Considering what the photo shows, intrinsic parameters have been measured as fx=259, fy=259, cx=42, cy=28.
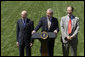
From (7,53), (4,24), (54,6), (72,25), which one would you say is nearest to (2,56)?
(7,53)

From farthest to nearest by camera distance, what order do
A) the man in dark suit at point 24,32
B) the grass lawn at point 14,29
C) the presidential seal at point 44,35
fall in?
the grass lawn at point 14,29, the man in dark suit at point 24,32, the presidential seal at point 44,35

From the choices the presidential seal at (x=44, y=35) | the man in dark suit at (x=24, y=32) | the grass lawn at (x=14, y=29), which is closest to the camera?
the presidential seal at (x=44, y=35)

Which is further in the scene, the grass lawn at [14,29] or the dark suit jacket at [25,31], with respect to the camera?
the grass lawn at [14,29]

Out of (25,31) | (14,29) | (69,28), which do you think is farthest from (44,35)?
(14,29)

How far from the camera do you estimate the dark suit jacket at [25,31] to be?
7.16m

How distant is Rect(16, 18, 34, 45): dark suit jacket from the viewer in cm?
716

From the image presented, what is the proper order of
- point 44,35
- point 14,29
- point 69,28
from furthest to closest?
1. point 14,29
2. point 69,28
3. point 44,35

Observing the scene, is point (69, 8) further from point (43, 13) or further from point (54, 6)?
point (54, 6)

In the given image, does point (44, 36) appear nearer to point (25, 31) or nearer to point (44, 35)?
point (44, 35)

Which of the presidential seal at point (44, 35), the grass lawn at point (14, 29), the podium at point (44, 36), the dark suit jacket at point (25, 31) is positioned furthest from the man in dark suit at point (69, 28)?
the grass lawn at point (14, 29)

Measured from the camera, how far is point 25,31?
7168 millimetres

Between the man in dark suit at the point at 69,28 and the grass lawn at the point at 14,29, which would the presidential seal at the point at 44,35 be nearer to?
the man in dark suit at the point at 69,28

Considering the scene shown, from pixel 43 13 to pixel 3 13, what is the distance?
9.00 feet

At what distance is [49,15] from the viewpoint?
696 centimetres
